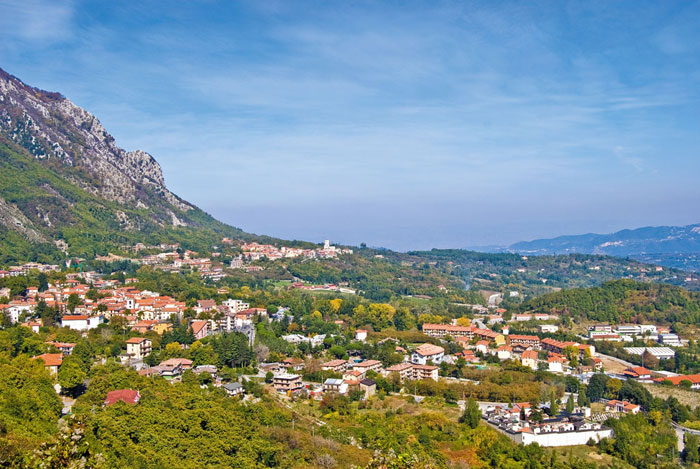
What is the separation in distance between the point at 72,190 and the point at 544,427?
215 feet

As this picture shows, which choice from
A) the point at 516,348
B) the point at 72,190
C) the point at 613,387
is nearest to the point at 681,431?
the point at 613,387

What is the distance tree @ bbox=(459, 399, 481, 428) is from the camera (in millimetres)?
25547

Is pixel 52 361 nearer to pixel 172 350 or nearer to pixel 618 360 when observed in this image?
pixel 172 350

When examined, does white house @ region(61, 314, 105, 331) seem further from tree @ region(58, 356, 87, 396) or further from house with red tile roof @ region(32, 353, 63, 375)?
tree @ region(58, 356, 87, 396)

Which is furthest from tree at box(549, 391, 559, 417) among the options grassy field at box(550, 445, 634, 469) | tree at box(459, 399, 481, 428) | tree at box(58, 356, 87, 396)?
tree at box(58, 356, 87, 396)

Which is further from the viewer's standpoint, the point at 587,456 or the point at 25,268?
the point at 25,268

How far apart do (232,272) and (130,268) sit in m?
9.99

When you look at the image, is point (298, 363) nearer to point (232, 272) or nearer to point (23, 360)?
point (23, 360)

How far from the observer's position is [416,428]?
2466 centimetres

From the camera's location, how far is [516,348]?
40.7 metres

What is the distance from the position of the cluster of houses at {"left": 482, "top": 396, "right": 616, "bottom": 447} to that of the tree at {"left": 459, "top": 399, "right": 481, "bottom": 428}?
0.93 meters

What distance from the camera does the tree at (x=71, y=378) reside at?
22984 millimetres

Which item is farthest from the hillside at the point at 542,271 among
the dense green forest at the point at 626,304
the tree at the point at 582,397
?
the tree at the point at 582,397

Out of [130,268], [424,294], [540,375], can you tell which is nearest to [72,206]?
[130,268]
